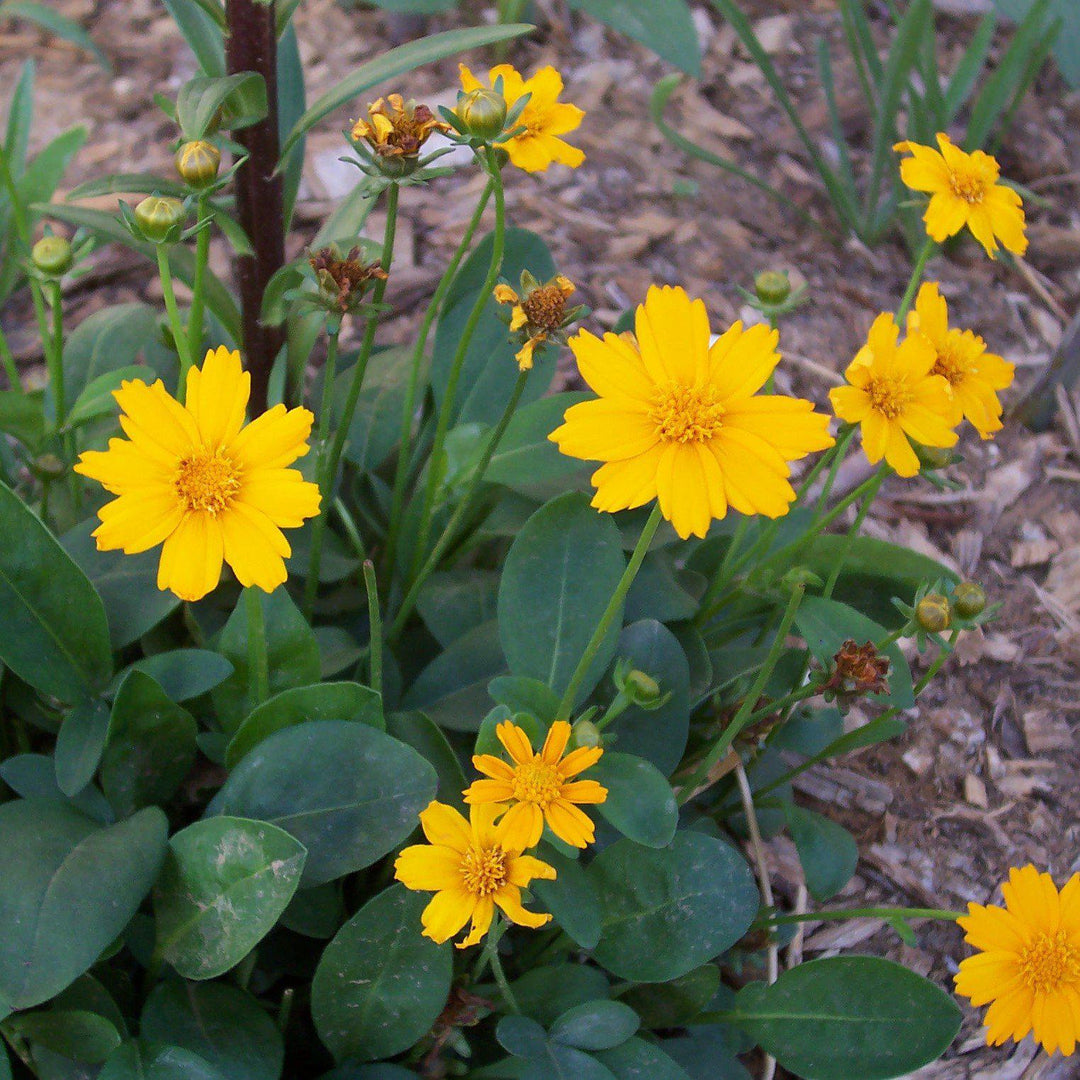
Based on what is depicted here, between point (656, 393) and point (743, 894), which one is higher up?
point (656, 393)

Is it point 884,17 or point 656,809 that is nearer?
point 656,809

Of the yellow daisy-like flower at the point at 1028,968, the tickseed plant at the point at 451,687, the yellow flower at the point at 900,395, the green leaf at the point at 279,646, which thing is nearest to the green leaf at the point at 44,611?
the tickseed plant at the point at 451,687

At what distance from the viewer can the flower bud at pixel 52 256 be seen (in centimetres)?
102

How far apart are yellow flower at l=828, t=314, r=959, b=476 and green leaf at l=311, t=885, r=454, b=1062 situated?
1.73ft

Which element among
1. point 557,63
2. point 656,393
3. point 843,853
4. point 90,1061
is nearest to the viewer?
point 656,393

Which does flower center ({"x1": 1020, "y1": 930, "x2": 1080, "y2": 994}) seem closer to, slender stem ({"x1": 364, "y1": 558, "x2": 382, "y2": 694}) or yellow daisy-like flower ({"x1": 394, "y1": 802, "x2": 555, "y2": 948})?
yellow daisy-like flower ({"x1": 394, "y1": 802, "x2": 555, "y2": 948})

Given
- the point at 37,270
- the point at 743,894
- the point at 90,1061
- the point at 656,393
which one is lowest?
the point at 90,1061

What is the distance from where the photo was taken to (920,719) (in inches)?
59.1

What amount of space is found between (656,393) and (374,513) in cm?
68

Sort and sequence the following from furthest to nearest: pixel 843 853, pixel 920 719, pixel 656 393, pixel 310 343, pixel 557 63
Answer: pixel 557 63 < pixel 920 719 < pixel 310 343 < pixel 843 853 < pixel 656 393

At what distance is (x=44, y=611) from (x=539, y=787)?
505 mm

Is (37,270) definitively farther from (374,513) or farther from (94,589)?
(374,513)

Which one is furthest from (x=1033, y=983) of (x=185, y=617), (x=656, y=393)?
(x=185, y=617)

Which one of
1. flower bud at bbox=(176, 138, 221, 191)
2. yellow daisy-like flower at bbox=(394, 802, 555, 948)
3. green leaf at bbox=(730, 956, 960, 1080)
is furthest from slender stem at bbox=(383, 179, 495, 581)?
green leaf at bbox=(730, 956, 960, 1080)
